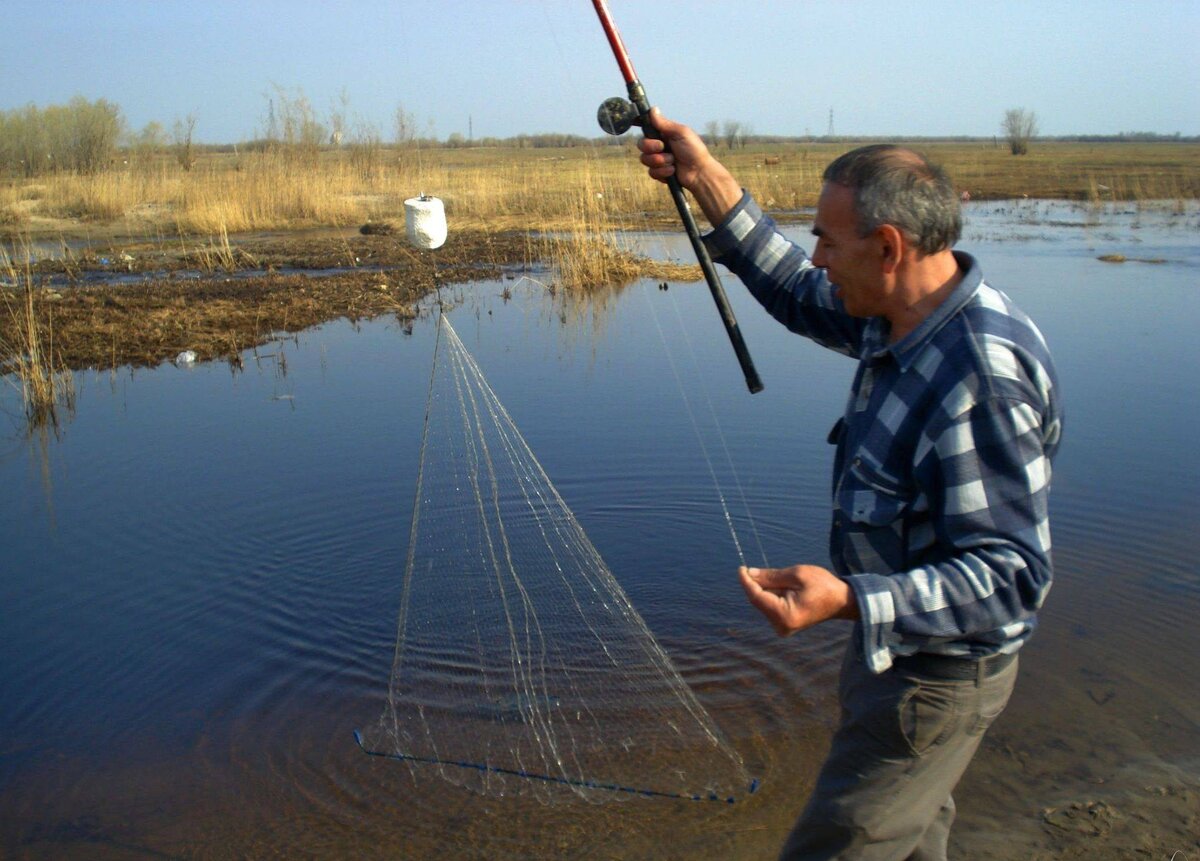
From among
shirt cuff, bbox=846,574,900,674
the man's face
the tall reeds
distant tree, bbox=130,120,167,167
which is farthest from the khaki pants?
distant tree, bbox=130,120,167,167

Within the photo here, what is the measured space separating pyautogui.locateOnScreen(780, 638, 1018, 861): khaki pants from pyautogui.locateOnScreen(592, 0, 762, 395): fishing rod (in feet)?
2.61

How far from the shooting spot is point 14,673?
4.29 meters

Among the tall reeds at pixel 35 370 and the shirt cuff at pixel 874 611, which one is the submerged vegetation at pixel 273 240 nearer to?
the tall reeds at pixel 35 370

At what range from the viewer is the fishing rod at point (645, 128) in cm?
260

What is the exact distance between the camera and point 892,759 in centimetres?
204

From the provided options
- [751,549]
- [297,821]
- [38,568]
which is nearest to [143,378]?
[38,568]

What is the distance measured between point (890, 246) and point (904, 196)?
0.09 m

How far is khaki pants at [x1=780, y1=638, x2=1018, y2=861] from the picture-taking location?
78.2 inches

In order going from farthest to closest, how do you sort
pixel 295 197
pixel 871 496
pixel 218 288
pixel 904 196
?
pixel 295 197
pixel 218 288
pixel 871 496
pixel 904 196

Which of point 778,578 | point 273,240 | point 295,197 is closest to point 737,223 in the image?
point 778,578

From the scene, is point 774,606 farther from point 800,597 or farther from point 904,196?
point 904,196

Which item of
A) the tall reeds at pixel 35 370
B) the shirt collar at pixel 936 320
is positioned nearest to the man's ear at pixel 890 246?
the shirt collar at pixel 936 320

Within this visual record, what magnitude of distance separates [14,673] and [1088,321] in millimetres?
9807

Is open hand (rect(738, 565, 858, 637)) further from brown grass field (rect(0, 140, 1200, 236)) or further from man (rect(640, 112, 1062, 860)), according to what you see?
brown grass field (rect(0, 140, 1200, 236))
